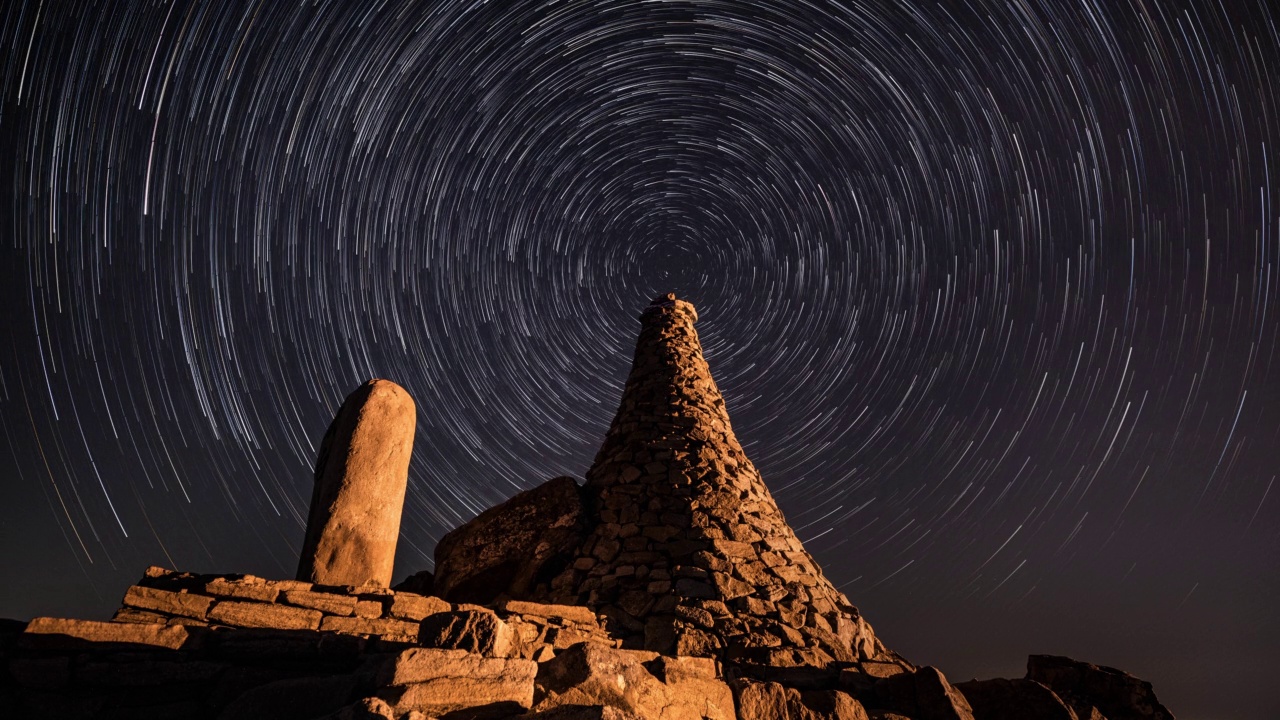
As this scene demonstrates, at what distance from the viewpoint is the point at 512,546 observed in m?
8.19

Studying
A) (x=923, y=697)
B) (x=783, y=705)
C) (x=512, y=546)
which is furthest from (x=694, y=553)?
(x=783, y=705)

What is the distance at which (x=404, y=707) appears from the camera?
2.72 meters

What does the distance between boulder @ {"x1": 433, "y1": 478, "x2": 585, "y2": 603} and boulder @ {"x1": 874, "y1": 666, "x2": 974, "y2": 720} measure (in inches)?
167

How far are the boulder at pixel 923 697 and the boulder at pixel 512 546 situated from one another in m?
4.24

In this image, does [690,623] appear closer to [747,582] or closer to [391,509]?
[747,582]

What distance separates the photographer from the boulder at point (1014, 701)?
181 inches

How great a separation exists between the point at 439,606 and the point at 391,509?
1.76 metres

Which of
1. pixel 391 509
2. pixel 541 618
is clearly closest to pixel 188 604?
pixel 391 509

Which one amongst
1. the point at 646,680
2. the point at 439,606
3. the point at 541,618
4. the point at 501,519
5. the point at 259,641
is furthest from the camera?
the point at 501,519

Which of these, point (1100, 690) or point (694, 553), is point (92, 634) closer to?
point (694, 553)

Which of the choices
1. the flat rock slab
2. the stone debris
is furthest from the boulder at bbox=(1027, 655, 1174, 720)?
the flat rock slab

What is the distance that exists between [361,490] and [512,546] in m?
2.57

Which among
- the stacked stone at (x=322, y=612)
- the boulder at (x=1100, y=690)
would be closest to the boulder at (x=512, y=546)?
the stacked stone at (x=322, y=612)

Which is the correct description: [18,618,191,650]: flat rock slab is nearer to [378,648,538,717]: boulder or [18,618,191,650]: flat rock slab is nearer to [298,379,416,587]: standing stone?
[378,648,538,717]: boulder
